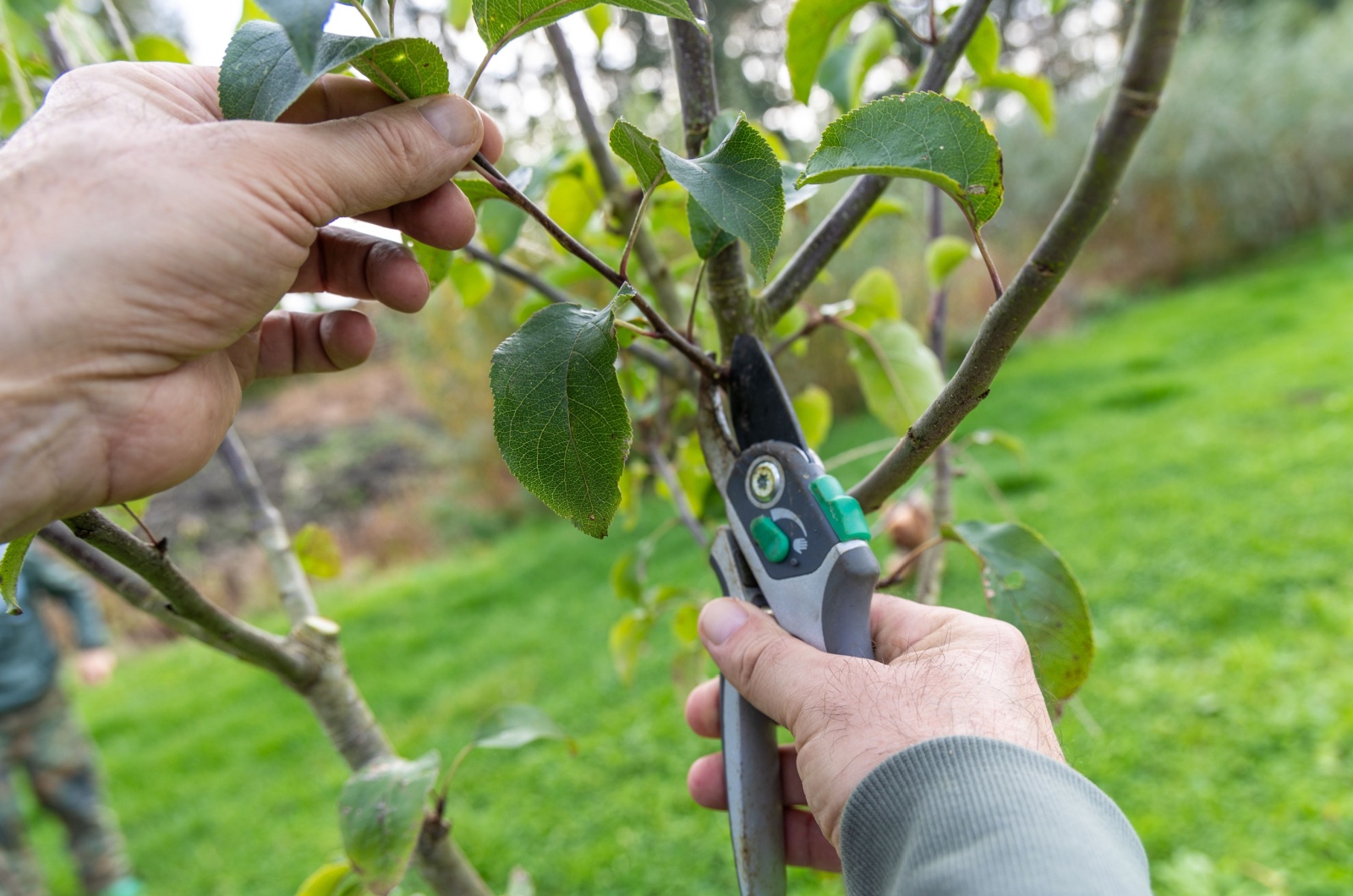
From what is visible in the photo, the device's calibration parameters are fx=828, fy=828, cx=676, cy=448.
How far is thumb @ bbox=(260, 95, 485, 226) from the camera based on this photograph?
646mm

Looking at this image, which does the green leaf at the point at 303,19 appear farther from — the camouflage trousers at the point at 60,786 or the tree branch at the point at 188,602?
the camouflage trousers at the point at 60,786

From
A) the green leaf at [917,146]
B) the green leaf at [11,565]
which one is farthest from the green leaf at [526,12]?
the green leaf at [11,565]

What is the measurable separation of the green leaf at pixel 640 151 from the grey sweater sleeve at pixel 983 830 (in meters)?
0.54

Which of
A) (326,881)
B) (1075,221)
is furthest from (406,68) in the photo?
(326,881)

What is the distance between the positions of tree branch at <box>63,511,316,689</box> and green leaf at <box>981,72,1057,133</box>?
1.19 meters

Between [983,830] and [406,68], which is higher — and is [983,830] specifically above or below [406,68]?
below

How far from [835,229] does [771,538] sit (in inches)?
13.4

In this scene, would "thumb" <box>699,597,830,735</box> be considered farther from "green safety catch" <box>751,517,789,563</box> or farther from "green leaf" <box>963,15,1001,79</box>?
"green leaf" <box>963,15,1001,79</box>

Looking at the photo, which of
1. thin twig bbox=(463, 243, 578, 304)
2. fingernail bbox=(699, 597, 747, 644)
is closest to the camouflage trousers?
thin twig bbox=(463, 243, 578, 304)

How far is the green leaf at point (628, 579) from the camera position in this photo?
4.98 ft

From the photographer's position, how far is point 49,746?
3.46 meters

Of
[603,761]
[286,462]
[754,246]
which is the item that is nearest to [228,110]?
[754,246]

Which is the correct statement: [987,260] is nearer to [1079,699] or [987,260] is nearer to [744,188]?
[744,188]

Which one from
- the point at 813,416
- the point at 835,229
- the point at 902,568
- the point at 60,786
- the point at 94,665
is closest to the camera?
the point at 835,229
